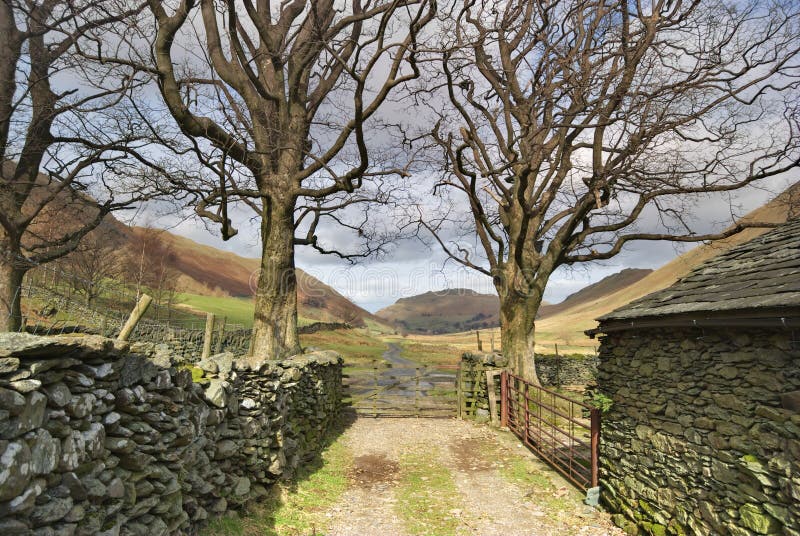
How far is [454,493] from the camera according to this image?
8070 mm

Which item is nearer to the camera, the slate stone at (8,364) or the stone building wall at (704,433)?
the slate stone at (8,364)

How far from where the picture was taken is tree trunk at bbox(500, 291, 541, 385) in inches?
554

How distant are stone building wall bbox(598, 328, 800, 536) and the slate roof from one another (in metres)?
0.38

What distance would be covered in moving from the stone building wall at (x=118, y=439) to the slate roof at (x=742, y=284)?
19.2ft

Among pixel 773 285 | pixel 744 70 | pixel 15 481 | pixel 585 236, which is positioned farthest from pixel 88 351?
pixel 744 70

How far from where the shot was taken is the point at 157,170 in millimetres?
9969

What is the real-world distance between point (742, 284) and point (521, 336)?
887 cm

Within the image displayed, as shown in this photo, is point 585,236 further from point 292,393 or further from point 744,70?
point 292,393

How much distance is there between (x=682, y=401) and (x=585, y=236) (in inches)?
371

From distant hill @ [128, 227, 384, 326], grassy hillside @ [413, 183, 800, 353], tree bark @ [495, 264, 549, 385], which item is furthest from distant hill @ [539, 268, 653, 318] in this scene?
tree bark @ [495, 264, 549, 385]

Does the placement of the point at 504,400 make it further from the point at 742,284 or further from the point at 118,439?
the point at 118,439

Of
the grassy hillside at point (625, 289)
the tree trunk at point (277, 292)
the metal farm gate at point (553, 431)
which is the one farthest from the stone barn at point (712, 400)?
the grassy hillside at point (625, 289)

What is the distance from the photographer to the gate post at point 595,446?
25.5 feet

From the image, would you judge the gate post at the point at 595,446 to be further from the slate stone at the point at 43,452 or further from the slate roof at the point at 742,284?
the slate stone at the point at 43,452
